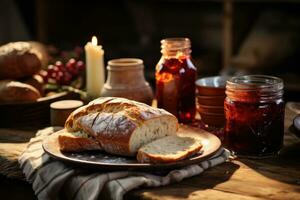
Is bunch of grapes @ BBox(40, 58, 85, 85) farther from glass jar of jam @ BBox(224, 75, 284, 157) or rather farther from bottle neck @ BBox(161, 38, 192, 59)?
glass jar of jam @ BBox(224, 75, 284, 157)

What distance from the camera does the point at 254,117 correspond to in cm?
140

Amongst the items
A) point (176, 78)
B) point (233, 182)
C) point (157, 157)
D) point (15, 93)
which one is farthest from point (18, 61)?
point (233, 182)

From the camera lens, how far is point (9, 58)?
1813 mm

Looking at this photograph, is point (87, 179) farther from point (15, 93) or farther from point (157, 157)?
point (15, 93)

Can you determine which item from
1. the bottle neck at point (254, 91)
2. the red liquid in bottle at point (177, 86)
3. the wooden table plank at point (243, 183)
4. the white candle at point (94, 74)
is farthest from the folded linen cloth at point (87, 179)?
the white candle at point (94, 74)

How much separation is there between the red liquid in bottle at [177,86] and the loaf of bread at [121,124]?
255 mm

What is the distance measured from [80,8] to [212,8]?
0.91 m

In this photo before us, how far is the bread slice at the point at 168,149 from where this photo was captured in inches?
50.3

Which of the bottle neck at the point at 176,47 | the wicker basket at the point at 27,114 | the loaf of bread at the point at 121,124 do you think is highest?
the bottle neck at the point at 176,47

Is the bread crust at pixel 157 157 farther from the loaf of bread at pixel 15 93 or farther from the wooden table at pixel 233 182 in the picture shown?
the loaf of bread at pixel 15 93

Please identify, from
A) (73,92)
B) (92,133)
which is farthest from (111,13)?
(92,133)

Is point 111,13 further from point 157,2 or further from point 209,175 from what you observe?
point 209,175

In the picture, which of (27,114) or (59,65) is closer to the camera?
(27,114)

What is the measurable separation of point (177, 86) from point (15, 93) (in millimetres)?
482
